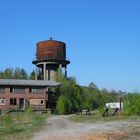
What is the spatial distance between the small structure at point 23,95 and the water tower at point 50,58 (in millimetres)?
7816

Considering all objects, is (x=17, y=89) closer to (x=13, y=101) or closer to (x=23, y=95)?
(x=23, y=95)

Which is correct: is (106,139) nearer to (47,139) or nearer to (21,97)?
(47,139)

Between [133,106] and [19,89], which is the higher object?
[19,89]

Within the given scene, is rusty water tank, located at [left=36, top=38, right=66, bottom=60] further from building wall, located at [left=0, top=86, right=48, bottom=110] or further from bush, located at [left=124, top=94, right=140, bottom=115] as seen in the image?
bush, located at [left=124, top=94, right=140, bottom=115]

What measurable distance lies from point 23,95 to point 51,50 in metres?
14.2

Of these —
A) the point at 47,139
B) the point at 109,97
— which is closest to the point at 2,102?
the point at 109,97

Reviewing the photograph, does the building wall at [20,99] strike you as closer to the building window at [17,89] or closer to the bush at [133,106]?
the building window at [17,89]

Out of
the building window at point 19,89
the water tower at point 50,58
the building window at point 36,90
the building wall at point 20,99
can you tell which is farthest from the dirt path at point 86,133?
the water tower at point 50,58

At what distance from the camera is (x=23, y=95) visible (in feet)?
269

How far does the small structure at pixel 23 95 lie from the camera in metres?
81.1

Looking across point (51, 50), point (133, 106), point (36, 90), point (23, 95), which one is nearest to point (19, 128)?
point (133, 106)

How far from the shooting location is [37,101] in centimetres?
8231

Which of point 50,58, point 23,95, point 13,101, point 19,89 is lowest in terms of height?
point 13,101

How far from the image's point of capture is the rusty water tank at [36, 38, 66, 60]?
296 ft
